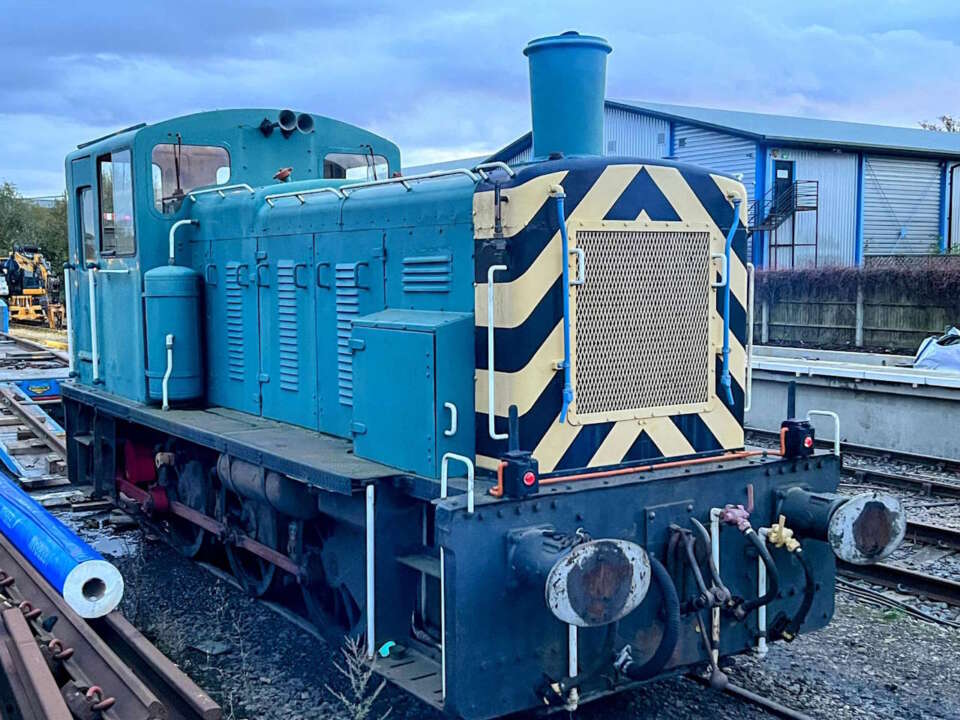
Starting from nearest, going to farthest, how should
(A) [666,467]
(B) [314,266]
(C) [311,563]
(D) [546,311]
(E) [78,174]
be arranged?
(D) [546,311] < (A) [666,467] < (C) [311,563] < (B) [314,266] < (E) [78,174]

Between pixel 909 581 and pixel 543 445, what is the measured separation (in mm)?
3667

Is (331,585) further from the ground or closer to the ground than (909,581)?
further from the ground

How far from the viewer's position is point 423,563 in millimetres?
4555

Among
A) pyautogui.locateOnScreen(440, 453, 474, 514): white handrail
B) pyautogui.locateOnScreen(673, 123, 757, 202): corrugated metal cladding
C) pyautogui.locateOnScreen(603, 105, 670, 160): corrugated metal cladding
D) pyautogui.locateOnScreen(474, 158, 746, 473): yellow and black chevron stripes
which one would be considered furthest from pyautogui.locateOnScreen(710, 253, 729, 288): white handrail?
pyautogui.locateOnScreen(603, 105, 670, 160): corrugated metal cladding

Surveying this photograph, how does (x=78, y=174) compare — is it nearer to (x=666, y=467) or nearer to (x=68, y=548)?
(x=68, y=548)

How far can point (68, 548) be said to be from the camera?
541cm

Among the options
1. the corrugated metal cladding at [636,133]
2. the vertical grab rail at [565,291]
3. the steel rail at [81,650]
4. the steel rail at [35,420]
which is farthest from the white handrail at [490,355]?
the corrugated metal cladding at [636,133]

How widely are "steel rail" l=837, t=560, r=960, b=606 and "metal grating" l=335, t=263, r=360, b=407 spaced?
3958 millimetres

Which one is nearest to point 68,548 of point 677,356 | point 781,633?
point 677,356

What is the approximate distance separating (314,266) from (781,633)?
10.8ft

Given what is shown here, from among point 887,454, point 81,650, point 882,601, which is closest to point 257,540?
point 81,650

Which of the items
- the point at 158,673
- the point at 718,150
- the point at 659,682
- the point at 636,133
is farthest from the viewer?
the point at 636,133

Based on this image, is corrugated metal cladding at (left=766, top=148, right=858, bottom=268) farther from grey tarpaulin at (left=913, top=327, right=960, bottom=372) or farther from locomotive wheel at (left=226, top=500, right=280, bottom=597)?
locomotive wheel at (left=226, top=500, right=280, bottom=597)

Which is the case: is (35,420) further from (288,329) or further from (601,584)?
(601,584)
